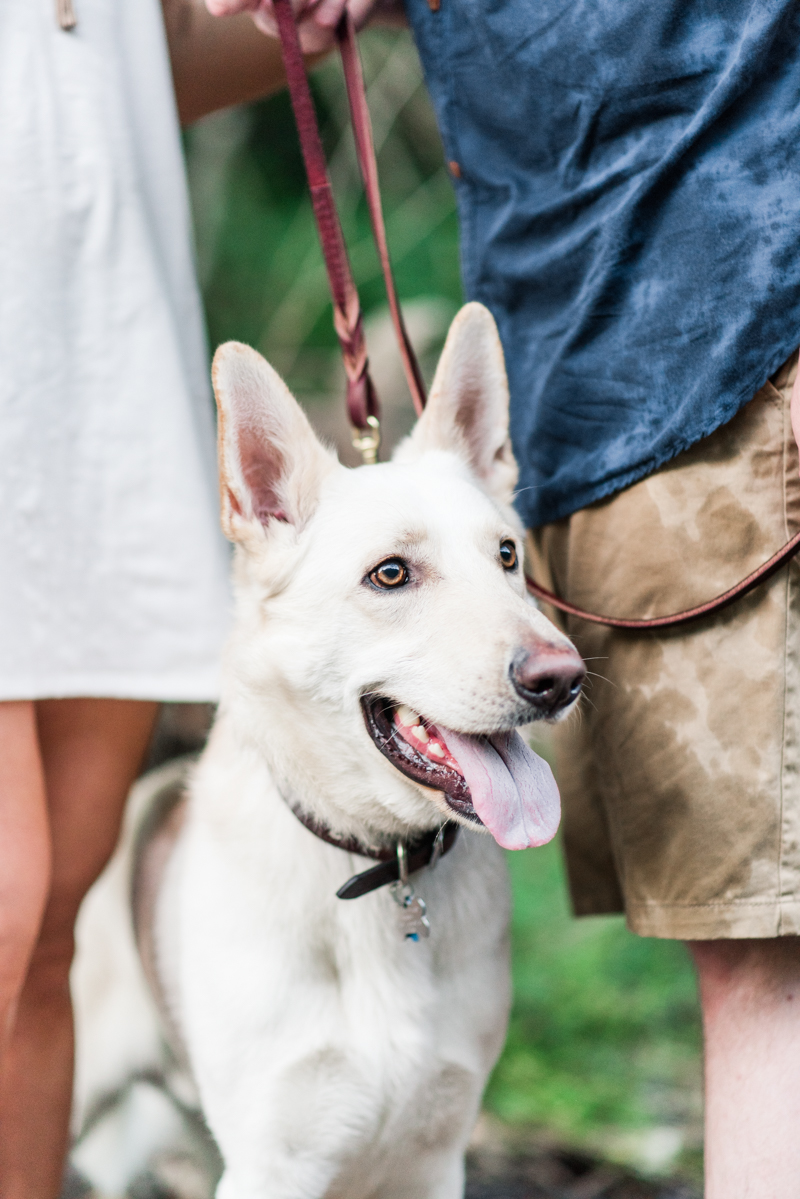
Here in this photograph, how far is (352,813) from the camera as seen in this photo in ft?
5.87

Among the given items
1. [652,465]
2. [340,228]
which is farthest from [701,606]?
[340,228]

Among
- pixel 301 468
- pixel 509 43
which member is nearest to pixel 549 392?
pixel 301 468

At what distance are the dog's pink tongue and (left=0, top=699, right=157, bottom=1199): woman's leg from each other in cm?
83

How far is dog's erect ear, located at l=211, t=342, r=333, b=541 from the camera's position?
1.71 meters

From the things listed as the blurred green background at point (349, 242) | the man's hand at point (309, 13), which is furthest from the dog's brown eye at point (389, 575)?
the blurred green background at point (349, 242)

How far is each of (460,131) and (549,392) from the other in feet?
1.83

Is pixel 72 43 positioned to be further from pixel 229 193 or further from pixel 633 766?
pixel 229 193

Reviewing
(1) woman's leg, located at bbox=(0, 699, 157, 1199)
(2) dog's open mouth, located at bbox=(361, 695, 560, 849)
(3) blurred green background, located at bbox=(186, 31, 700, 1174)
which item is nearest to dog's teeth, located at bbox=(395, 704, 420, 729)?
(2) dog's open mouth, located at bbox=(361, 695, 560, 849)

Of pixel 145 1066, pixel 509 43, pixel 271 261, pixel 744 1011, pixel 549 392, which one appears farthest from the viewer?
pixel 271 261

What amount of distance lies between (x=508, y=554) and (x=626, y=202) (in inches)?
25.4

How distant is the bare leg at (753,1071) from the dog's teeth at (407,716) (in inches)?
25.9

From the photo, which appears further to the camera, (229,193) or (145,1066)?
(229,193)

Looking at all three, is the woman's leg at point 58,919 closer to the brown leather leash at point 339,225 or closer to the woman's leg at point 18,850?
the woman's leg at point 18,850

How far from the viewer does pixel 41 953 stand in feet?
6.86
